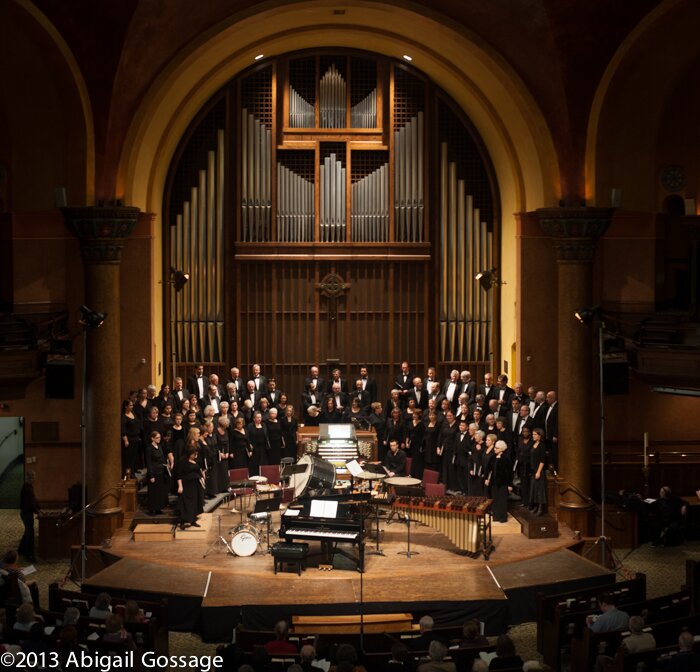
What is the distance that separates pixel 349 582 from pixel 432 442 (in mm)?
5095

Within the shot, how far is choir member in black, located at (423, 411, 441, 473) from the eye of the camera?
808 inches

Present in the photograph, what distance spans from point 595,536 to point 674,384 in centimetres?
277

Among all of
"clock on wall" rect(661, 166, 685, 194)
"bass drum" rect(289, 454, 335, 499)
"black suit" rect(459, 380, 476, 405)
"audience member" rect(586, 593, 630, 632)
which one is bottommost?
"audience member" rect(586, 593, 630, 632)

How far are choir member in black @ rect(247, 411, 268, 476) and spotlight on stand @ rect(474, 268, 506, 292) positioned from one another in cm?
553

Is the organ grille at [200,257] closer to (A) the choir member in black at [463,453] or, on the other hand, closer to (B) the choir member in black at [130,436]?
(B) the choir member in black at [130,436]

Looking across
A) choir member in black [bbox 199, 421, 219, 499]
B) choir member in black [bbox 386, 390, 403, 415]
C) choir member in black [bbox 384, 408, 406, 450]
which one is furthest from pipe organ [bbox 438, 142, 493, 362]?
choir member in black [bbox 199, 421, 219, 499]

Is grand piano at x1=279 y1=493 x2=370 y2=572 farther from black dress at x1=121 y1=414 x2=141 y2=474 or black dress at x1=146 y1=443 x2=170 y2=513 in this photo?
black dress at x1=121 y1=414 x2=141 y2=474

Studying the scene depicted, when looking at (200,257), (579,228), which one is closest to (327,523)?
(579,228)

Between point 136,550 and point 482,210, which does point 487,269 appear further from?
point 136,550

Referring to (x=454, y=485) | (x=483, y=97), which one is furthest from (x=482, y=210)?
Answer: (x=454, y=485)

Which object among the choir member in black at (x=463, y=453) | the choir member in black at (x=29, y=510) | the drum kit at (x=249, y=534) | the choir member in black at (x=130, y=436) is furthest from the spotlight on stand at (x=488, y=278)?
the choir member in black at (x=29, y=510)

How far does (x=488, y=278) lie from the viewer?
23578 millimetres

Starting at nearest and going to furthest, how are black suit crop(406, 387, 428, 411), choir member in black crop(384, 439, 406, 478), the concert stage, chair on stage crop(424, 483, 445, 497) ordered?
the concert stage → chair on stage crop(424, 483, 445, 497) → choir member in black crop(384, 439, 406, 478) → black suit crop(406, 387, 428, 411)

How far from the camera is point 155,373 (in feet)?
73.0
